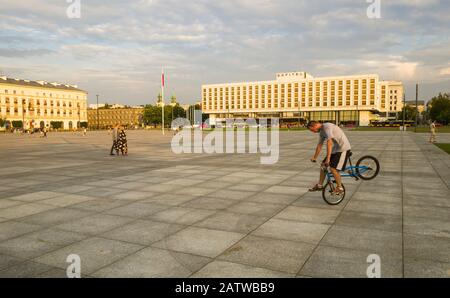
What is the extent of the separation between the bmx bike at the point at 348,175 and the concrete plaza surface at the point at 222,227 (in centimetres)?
22

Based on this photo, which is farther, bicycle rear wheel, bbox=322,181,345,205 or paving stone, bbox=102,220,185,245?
bicycle rear wheel, bbox=322,181,345,205

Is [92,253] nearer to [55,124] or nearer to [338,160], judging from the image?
[338,160]

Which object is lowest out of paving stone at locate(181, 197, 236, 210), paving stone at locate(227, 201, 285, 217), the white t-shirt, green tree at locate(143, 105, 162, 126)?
paving stone at locate(227, 201, 285, 217)

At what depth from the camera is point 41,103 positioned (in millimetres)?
118500

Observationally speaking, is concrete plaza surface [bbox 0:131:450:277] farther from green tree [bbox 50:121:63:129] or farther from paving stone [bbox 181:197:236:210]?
green tree [bbox 50:121:63:129]

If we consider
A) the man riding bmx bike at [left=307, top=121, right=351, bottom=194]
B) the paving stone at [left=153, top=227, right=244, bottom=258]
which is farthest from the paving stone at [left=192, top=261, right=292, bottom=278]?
the man riding bmx bike at [left=307, top=121, right=351, bottom=194]

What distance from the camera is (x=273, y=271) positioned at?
4.16 m

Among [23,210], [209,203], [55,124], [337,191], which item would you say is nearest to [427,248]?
[337,191]

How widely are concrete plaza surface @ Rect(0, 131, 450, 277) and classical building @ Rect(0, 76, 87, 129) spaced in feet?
351

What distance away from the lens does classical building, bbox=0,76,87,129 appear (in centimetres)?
10964
